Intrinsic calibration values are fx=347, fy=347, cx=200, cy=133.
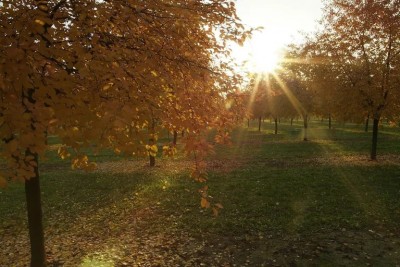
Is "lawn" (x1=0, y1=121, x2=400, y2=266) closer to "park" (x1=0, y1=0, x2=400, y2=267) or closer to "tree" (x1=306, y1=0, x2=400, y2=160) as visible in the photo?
"park" (x1=0, y1=0, x2=400, y2=267)

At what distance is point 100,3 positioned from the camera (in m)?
5.48

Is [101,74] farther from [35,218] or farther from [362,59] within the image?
[362,59]

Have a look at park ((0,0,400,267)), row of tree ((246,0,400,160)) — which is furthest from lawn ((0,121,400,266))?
row of tree ((246,0,400,160))

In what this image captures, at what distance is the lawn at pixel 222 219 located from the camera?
9.07 metres

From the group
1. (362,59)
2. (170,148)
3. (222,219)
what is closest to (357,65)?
(362,59)

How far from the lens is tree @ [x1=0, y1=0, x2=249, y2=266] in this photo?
13.8 ft

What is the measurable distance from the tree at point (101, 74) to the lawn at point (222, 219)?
1.37 m

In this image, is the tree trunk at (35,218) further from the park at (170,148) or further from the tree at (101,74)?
the tree at (101,74)

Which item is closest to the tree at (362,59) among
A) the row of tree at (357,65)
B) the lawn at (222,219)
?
the row of tree at (357,65)

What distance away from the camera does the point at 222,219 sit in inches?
467

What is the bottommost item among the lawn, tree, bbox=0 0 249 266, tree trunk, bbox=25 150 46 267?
the lawn

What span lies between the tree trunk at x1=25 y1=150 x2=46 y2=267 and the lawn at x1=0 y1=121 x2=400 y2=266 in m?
1.04

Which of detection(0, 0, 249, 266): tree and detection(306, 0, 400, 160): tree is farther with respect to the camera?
detection(306, 0, 400, 160): tree

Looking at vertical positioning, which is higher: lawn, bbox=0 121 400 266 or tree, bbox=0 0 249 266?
tree, bbox=0 0 249 266
